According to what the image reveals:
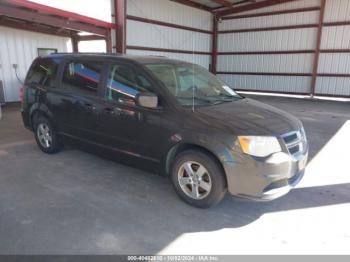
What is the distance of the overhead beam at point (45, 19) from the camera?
263 inches

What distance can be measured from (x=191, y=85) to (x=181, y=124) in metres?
0.80

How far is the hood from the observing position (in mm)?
2875

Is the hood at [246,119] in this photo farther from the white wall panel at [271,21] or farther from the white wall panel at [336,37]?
the white wall panel at [271,21]

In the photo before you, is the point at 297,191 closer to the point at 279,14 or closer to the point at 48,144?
the point at 48,144

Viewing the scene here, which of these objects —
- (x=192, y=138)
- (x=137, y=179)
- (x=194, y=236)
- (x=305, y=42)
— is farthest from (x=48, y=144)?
(x=305, y=42)

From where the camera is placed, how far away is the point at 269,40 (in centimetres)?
1455

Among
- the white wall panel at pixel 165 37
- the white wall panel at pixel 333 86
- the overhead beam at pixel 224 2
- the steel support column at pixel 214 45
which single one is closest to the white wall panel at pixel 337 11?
the white wall panel at pixel 333 86

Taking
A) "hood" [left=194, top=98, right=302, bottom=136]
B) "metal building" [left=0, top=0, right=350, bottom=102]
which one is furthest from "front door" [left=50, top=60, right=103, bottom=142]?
"metal building" [left=0, top=0, right=350, bottom=102]

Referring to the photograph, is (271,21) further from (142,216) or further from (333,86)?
(142,216)

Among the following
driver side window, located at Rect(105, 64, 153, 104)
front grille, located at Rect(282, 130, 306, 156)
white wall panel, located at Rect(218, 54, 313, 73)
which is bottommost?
front grille, located at Rect(282, 130, 306, 156)

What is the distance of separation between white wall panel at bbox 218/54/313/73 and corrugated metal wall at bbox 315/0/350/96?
75cm

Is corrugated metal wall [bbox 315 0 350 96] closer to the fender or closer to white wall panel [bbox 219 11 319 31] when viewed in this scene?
white wall panel [bbox 219 11 319 31]

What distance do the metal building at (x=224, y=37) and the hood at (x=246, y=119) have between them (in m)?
→ 6.60

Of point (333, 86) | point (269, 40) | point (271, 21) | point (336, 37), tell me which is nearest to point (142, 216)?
point (333, 86)
